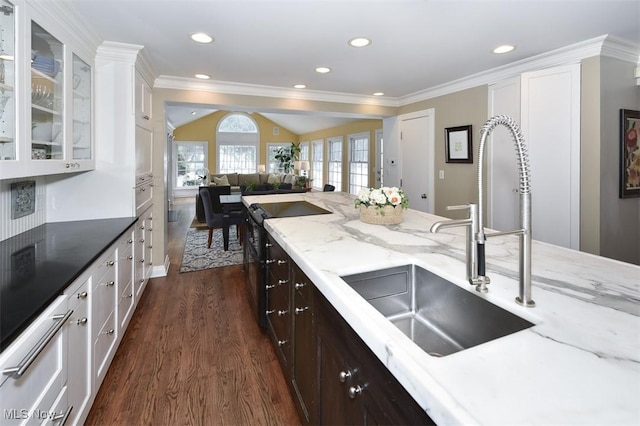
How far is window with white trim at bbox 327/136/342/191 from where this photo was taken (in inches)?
362

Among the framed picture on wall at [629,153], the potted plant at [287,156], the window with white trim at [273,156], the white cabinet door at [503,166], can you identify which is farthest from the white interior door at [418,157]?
the window with white trim at [273,156]

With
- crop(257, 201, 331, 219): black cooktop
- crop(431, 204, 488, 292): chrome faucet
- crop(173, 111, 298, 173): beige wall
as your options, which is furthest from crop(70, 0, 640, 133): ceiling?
crop(173, 111, 298, 173): beige wall

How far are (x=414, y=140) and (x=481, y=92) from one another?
4.01 ft

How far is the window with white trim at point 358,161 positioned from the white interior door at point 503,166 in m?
4.12

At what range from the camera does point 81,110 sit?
2.44 metres

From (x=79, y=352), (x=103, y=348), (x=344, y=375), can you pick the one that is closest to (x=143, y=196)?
(x=103, y=348)

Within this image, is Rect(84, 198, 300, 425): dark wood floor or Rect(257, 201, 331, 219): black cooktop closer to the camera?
Rect(84, 198, 300, 425): dark wood floor

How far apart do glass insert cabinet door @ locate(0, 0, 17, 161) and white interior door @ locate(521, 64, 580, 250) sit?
3674 millimetres

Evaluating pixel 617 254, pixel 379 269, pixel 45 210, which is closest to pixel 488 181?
pixel 617 254

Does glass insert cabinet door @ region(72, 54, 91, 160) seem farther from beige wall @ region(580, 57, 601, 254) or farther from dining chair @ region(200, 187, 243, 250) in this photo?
beige wall @ region(580, 57, 601, 254)

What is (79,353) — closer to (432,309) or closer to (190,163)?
(432,309)

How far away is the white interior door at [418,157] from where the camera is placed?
4695 millimetres

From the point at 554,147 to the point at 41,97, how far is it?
3834 mm

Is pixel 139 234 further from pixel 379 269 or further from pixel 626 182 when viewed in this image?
pixel 626 182
